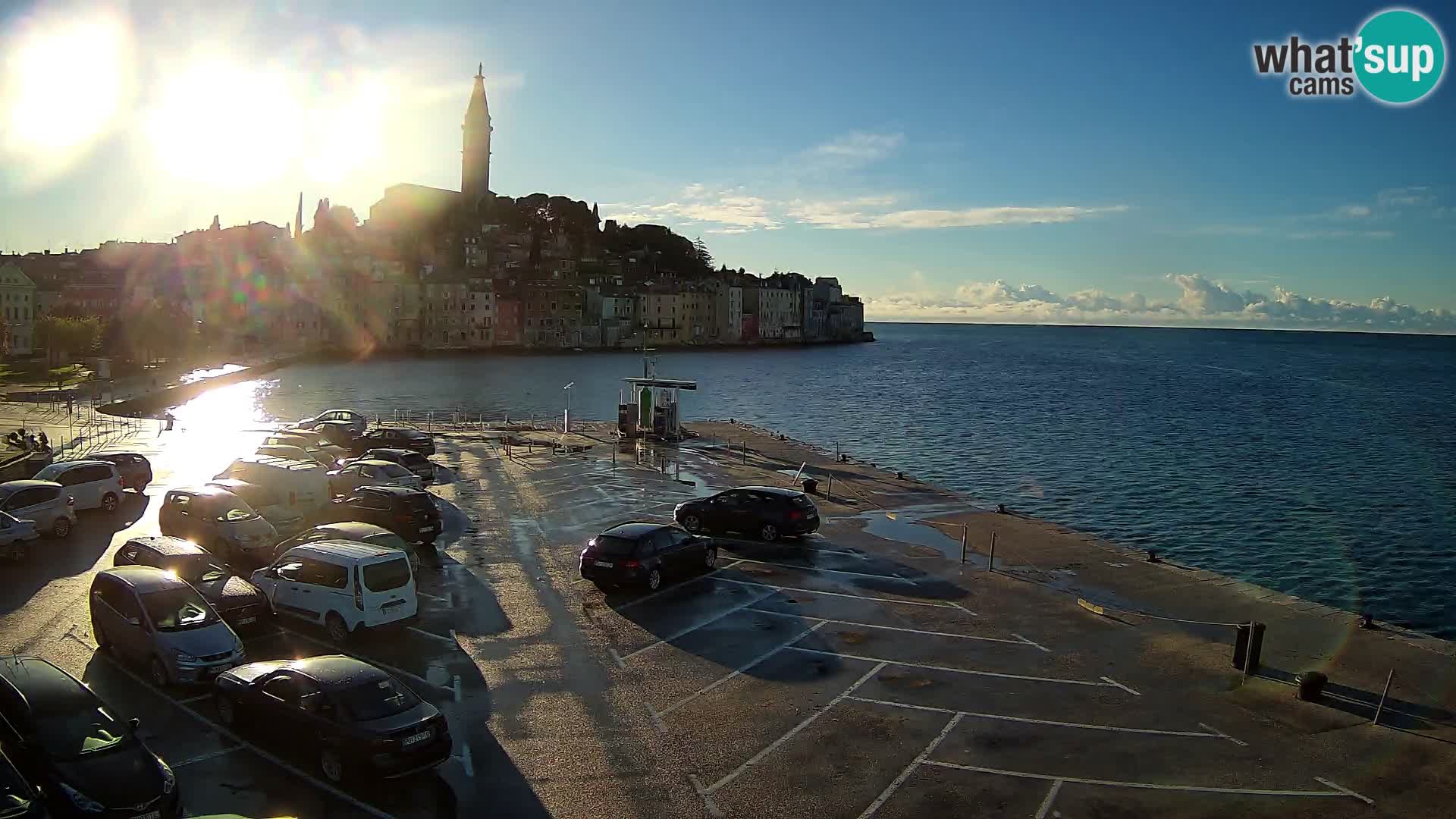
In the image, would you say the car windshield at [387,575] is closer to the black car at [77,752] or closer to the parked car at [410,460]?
the black car at [77,752]

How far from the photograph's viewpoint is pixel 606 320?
196 metres

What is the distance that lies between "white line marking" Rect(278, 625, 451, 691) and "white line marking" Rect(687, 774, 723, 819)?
14.4 ft

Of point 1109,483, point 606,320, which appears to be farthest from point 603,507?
point 606,320

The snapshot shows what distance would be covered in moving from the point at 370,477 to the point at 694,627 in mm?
15403

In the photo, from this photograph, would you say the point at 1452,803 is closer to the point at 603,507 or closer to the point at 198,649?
the point at 198,649

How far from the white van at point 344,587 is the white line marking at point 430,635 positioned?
39 cm

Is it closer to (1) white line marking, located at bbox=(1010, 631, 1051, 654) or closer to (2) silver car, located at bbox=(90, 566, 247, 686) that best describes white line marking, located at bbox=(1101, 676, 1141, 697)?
(1) white line marking, located at bbox=(1010, 631, 1051, 654)

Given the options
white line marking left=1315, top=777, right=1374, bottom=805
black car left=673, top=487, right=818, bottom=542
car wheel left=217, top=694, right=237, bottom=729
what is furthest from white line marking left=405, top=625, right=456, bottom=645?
white line marking left=1315, top=777, right=1374, bottom=805

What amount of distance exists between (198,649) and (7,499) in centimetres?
1214

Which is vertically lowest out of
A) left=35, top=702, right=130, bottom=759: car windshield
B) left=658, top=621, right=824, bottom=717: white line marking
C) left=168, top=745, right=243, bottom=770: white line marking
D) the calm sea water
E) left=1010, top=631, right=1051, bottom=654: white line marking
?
the calm sea water

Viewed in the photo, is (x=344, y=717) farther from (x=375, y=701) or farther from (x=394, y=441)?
(x=394, y=441)

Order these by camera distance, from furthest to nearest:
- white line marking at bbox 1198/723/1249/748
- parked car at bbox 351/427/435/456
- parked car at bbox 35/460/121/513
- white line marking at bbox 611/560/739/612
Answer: parked car at bbox 351/427/435/456 < parked car at bbox 35/460/121/513 < white line marking at bbox 611/560/739/612 < white line marking at bbox 1198/723/1249/748

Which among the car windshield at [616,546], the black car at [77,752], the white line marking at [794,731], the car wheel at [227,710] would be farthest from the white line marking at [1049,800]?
the car windshield at [616,546]

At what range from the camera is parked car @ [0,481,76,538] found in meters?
22.1
